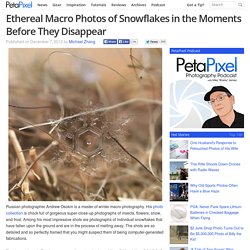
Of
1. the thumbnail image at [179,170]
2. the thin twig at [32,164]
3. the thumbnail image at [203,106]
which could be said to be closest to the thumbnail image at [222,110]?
the thumbnail image at [203,106]

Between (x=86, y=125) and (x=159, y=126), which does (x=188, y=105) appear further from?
(x=86, y=125)

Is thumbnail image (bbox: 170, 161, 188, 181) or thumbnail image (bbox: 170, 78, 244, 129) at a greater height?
thumbnail image (bbox: 170, 78, 244, 129)

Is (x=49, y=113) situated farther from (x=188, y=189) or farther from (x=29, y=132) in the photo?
(x=188, y=189)

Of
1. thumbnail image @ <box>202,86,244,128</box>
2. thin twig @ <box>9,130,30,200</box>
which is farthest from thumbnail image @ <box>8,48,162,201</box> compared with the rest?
thumbnail image @ <box>202,86,244,128</box>

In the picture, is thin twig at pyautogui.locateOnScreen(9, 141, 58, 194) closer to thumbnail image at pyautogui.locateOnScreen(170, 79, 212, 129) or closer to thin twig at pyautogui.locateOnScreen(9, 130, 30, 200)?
thin twig at pyautogui.locateOnScreen(9, 130, 30, 200)

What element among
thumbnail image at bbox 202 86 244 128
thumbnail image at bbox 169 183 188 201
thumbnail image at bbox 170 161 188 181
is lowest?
thumbnail image at bbox 169 183 188 201

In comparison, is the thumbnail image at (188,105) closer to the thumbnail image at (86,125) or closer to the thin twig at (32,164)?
the thumbnail image at (86,125)

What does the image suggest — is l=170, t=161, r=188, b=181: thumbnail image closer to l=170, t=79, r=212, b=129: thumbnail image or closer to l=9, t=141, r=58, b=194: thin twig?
l=170, t=79, r=212, b=129: thumbnail image
